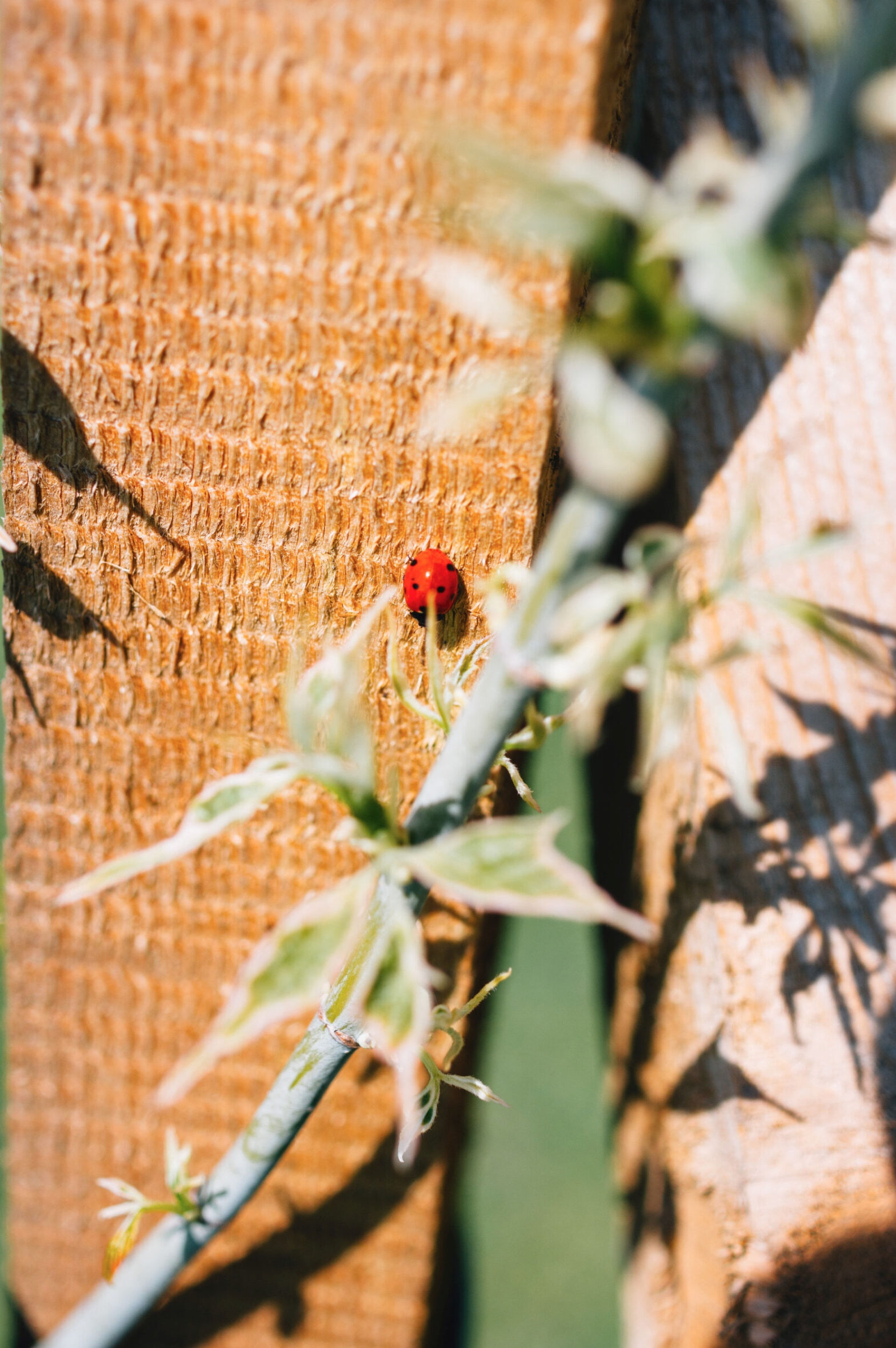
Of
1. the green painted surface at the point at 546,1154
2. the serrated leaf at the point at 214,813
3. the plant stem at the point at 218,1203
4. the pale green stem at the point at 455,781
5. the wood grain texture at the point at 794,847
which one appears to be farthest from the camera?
the green painted surface at the point at 546,1154

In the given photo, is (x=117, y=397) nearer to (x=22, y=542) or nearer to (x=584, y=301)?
(x=22, y=542)

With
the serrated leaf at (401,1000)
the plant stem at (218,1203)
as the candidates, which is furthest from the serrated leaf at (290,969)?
the plant stem at (218,1203)

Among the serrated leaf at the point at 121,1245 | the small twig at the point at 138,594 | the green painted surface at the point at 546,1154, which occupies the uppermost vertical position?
the small twig at the point at 138,594

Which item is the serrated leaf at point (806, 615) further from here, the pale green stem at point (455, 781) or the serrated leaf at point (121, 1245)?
the serrated leaf at point (121, 1245)

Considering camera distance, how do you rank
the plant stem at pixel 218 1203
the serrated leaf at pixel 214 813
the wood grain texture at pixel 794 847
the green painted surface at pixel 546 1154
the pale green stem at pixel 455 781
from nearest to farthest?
the pale green stem at pixel 455 781
the serrated leaf at pixel 214 813
the plant stem at pixel 218 1203
the wood grain texture at pixel 794 847
the green painted surface at pixel 546 1154

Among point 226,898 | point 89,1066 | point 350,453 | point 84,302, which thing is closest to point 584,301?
point 350,453

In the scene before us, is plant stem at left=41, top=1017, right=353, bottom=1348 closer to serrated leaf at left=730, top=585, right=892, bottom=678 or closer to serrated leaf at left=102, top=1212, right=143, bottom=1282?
serrated leaf at left=102, top=1212, right=143, bottom=1282
